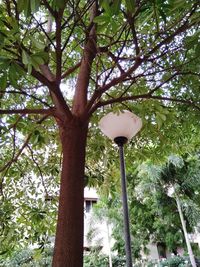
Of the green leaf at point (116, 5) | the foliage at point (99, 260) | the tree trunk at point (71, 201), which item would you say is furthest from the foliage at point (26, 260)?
the green leaf at point (116, 5)

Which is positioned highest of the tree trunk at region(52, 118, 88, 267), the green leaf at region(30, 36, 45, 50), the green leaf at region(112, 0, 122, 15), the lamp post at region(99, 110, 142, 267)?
the lamp post at region(99, 110, 142, 267)

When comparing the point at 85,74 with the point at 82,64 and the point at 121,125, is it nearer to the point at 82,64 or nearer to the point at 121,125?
the point at 82,64

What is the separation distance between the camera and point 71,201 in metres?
1.81

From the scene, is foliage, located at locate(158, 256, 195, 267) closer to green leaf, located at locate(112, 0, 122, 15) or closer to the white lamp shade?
the white lamp shade

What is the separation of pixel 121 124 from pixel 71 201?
0.98 metres

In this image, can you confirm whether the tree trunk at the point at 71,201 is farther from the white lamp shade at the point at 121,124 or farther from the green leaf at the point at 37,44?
the green leaf at the point at 37,44

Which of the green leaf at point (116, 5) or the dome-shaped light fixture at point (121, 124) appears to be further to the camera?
the dome-shaped light fixture at point (121, 124)

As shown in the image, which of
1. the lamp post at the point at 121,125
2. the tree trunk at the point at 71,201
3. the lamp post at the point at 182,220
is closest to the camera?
the tree trunk at the point at 71,201

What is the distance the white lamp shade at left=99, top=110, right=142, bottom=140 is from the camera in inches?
101

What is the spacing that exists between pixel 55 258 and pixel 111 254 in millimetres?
13353

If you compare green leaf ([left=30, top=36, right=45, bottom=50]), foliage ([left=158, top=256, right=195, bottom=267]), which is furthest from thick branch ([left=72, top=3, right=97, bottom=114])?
foliage ([left=158, top=256, right=195, bottom=267])

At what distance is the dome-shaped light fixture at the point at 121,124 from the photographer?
2555mm

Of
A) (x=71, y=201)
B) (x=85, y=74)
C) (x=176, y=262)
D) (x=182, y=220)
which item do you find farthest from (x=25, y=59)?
(x=176, y=262)

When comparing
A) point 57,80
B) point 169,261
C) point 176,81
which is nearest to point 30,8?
point 57,80
